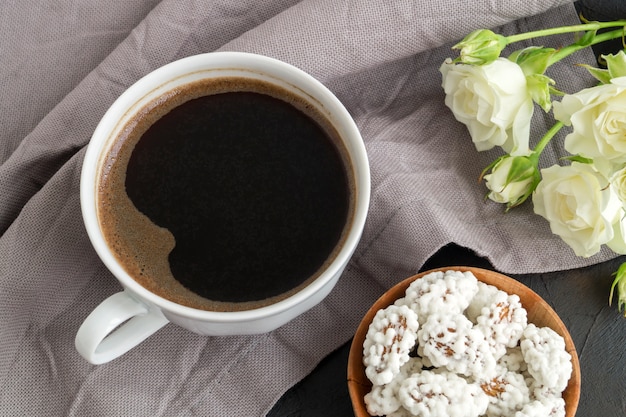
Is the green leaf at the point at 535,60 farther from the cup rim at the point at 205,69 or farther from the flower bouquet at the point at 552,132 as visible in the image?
the cup rim at the point at 205,69

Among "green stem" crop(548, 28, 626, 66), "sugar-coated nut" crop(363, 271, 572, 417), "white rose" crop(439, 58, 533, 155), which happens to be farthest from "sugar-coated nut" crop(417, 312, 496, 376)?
"green stem" crop(548, 28, 626, 66)

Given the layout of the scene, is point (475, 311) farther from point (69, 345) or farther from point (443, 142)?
point (69, 345)

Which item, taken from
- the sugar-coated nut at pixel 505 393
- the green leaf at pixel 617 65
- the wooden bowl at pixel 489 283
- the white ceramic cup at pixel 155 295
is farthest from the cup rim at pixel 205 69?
the green leaf at pixel 617 65

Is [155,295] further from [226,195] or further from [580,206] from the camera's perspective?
[580,206]

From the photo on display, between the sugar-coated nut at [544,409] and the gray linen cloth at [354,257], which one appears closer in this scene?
the sugar-coated nut at [544,409]

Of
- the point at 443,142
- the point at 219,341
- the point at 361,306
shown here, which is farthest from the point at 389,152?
the point at 219,341

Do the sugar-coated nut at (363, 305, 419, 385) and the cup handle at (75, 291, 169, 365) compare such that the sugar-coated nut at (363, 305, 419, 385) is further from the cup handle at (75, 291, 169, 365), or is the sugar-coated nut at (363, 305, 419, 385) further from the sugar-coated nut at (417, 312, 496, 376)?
the cup handle at (75, 291, 169, 365)

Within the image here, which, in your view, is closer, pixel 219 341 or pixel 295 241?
pixel 295 241
